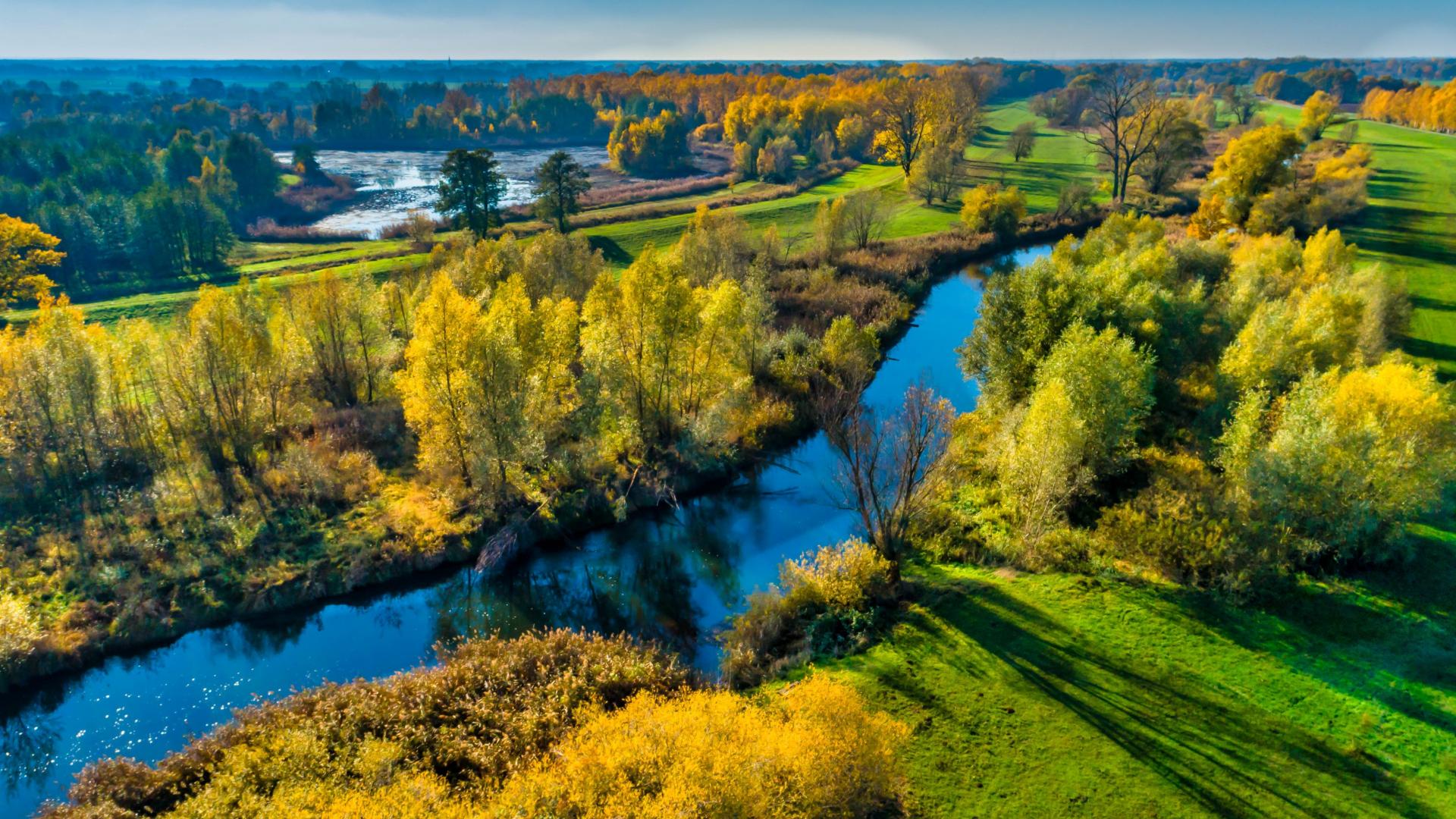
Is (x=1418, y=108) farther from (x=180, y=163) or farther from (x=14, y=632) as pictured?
(x=180, y=163)

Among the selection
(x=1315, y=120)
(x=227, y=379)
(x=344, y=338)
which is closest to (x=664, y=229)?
(x=344, y=338)

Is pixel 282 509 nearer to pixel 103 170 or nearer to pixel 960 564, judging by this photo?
pixel 960 564

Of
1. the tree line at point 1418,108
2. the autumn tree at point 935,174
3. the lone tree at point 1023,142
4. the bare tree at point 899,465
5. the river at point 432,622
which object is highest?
the tree line at point 1418,108

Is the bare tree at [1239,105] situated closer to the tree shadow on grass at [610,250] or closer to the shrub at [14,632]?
the tree shadow on grass at [610,250]

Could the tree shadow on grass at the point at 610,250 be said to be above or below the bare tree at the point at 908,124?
below

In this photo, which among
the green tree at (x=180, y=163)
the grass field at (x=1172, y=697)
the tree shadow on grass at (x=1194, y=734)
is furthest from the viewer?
the green tree at (x=180, y=163)

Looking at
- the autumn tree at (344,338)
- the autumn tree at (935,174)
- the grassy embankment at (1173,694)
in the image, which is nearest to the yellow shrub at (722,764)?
the grassy embankment at (1173,694)

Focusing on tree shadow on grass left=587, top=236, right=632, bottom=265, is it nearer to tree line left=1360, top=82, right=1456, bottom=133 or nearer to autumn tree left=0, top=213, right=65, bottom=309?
autumn tree left=0, top=213, right=65, bottom=309
